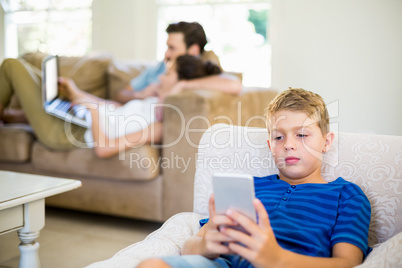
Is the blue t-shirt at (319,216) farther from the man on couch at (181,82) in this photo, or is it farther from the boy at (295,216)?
the man on couch at (181,82)

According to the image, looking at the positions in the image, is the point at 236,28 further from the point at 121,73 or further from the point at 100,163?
the point at 100,163

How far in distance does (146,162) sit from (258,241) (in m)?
1.40

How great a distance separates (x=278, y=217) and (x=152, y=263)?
1.07 ft

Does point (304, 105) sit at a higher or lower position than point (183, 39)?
lower

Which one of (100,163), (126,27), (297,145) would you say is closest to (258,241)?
(297,145)

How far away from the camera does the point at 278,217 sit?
1.01 m

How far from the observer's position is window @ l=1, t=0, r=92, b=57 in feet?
13.8

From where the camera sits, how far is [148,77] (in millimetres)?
2725

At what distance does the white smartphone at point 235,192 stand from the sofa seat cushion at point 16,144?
194 cm

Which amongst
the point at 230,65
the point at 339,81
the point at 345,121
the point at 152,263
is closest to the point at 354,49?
the point at 339,81

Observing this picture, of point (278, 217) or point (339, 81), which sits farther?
point (339, 81)

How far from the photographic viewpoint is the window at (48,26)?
4219 mm

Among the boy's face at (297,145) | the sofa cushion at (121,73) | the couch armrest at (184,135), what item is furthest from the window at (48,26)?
the boy's face at (297,145)

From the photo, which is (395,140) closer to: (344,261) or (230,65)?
(344,261)
